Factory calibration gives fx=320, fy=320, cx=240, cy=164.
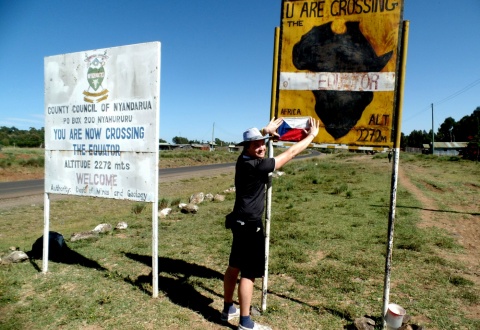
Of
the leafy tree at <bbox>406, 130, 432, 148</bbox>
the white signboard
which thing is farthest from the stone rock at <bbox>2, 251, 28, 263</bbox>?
the leafy tree at <bbox>406, 130, 432, 148</bbox>

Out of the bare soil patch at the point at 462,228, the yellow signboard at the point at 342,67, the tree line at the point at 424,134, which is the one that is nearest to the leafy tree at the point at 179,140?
the tree line at the point at 424,134

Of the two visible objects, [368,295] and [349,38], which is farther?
[368,295]

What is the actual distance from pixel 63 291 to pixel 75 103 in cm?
261

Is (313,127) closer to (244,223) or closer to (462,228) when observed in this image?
(244,223)

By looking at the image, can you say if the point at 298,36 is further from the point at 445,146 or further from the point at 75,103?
the point at 445,146

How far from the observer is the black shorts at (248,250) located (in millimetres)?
3154

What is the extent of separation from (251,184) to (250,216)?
32 cm

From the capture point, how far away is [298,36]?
3.64 meters

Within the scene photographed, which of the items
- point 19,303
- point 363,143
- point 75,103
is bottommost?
point 19,303

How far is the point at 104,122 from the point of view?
14.6ft

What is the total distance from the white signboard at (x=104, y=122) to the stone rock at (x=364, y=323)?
8.91ft

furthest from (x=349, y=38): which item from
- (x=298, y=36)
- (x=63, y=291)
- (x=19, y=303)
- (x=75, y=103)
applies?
(x=19, y=303)

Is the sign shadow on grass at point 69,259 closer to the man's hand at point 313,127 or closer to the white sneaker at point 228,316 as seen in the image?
the white sneaker at point 228,316

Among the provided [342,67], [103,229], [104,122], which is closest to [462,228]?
[342,67]
